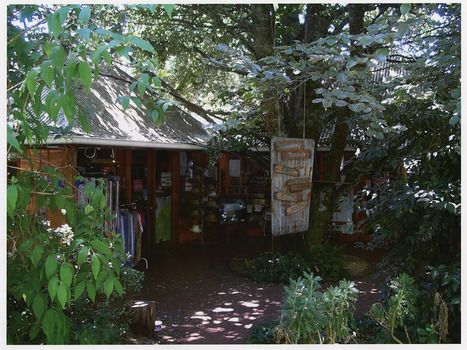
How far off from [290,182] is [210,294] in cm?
219

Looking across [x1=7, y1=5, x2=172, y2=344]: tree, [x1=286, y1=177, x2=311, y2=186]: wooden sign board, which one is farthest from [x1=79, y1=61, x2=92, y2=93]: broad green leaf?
[x1=286, y1=177, x2=311, y2=186]: wooden sign board

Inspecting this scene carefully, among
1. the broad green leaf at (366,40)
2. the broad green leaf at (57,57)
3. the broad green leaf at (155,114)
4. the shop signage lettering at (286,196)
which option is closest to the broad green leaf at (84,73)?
the broad green leaf at (57,57)

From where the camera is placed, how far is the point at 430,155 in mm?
4262

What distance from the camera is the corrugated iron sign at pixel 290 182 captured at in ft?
20.9

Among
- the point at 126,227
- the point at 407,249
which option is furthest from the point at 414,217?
the point at 126,227

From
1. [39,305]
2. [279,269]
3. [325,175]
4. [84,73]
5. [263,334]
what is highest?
[84,73]

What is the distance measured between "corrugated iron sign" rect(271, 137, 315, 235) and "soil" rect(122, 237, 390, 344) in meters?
1.17

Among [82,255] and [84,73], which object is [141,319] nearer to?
[82,255]

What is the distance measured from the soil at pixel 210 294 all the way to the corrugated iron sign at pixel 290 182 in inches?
46.1

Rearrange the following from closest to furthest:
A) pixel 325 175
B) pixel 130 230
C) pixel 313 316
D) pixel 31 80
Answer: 1. pixel 31 80
2. pixel 313 316
3. pixel 130 230
4. pixel 325 175

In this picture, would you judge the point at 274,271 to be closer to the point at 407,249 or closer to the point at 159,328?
the point at 159,328

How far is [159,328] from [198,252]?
14.3 ft

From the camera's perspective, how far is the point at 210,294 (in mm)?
6859

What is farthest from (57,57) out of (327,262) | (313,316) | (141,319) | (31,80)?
(327,262)
